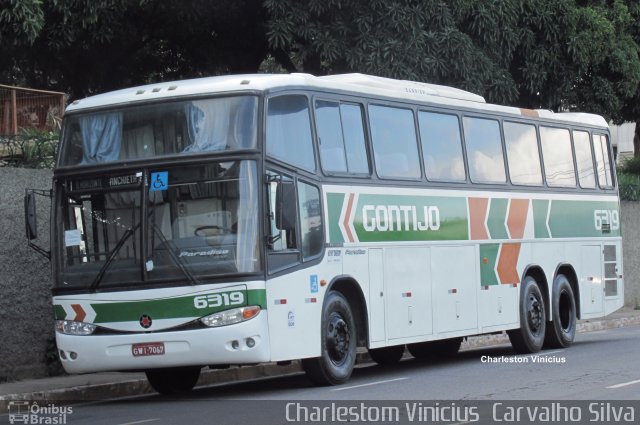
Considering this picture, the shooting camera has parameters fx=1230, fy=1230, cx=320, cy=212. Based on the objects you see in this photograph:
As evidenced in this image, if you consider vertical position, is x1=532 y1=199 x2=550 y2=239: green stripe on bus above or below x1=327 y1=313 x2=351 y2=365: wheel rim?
above

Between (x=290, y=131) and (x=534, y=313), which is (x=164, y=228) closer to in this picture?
(x=290, y=131)

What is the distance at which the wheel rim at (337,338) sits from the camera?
49.0 feet

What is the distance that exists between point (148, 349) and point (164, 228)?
1362 mm

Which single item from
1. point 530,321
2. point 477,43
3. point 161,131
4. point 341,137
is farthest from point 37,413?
point 477,43

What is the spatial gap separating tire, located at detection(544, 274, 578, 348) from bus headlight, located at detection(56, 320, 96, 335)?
9.13m

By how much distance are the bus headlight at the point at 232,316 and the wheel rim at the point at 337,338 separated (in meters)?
1.67

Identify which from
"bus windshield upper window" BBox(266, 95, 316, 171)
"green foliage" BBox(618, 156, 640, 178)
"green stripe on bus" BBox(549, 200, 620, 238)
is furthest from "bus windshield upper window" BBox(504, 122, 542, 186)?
"green foliage" BBox(618, 156, 640, 178)

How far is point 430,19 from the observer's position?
23.3 metres

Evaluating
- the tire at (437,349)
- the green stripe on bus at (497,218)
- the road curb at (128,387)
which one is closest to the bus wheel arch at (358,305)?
the road curb at (128,387)

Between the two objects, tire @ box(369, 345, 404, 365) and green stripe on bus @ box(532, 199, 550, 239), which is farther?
green stripe on bus @ box(532, 199, 550, 239)

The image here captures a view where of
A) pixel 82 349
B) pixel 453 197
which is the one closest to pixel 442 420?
pixel 82 349

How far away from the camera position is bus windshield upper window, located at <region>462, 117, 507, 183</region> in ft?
61.1

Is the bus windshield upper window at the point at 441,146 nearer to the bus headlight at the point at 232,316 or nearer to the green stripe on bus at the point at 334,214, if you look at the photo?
the green stripe on bus at the point at 334,214

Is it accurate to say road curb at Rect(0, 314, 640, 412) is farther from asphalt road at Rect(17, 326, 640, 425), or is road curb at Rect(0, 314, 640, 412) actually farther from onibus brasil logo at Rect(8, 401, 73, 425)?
asphalt road at Rect(17, 326, 640, 425)
